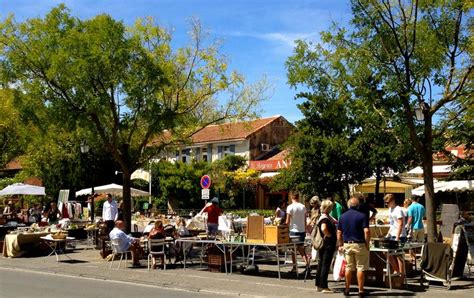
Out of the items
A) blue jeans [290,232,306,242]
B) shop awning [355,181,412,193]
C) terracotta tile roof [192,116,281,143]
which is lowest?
blue jeans [290,232,306,242]

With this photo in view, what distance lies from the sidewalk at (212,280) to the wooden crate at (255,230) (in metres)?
0.87

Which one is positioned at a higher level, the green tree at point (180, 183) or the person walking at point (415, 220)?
the green tree at point (180, 183)

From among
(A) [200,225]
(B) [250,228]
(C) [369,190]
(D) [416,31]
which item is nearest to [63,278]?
(B) [250,228]

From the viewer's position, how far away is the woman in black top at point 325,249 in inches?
417

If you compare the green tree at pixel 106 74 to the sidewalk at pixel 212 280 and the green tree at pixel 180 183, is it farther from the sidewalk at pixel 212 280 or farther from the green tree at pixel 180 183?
the green tree at pixel 180 183

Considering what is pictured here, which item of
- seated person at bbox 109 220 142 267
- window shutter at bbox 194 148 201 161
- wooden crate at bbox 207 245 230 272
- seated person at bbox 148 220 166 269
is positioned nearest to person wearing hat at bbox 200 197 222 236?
seated person at bbox 148 220 166 269

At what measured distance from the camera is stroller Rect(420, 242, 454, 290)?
1088 centimetres

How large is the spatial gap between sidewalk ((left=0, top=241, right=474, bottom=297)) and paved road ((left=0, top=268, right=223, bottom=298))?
41cm

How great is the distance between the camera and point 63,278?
1338 cm

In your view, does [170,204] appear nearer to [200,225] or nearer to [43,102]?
[200,225]

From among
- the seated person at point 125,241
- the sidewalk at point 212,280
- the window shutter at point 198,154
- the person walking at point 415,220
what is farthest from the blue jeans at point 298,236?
the window shutter at point 198,154

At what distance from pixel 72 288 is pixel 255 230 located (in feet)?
13.0

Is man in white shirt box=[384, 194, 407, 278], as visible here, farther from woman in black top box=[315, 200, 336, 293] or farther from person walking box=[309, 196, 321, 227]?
woman in black top box=[315, 200, 336, 293]

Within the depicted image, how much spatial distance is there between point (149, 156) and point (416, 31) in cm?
999
